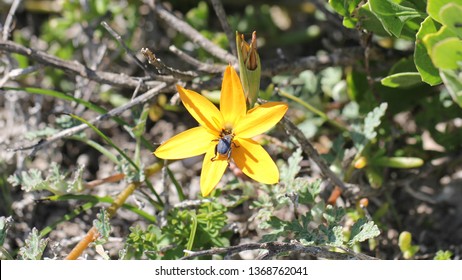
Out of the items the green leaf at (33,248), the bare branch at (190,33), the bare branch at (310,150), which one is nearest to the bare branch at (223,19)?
the bare branch at (190,33)

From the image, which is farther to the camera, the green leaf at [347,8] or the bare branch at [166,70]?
the green leaf at [347,8]

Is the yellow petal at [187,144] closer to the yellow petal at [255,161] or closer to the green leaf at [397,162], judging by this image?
the yellow petal at [255,161]

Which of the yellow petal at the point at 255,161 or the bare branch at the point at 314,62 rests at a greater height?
the bare branch at the point at 314,62

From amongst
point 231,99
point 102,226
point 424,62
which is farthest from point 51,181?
point 424,62

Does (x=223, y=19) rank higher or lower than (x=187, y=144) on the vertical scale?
higher

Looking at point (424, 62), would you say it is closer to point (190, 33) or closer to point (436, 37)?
point (436, 37)
